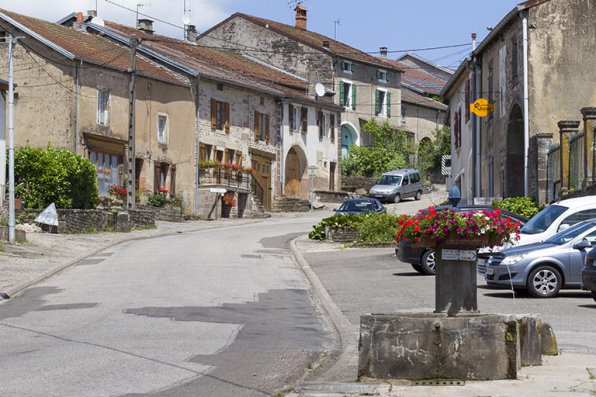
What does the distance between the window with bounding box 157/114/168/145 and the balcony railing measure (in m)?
2.60

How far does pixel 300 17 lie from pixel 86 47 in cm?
3242

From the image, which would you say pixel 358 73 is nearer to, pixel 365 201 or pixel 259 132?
pixel 259 132

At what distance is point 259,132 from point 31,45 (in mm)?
16523

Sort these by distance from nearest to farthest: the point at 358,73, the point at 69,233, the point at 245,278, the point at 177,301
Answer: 1. the point at 177,301
2. the point at 245,278
3. the point at 69,233
4. the point at 358,73

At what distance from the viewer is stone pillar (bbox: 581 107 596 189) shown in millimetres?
28913

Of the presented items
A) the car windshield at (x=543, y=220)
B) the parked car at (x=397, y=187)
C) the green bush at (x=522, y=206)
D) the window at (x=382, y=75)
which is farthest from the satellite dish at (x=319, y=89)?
the car windshield at (x=543, y=220)

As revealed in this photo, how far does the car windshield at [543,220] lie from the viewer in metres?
23.5

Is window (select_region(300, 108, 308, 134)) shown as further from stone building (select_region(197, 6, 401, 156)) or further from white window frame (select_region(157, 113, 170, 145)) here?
white window frame (select_region(157, 113, 170, 145))

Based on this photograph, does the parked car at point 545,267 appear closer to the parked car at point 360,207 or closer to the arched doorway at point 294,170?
the parked car at point 360,207

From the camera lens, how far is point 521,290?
20578 millimetres

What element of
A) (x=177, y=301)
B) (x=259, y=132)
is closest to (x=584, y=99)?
(x=177, y=301)

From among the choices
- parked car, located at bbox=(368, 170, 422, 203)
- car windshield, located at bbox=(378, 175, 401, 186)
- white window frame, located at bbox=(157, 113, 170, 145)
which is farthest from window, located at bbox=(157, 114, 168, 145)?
car windshield, located at bbox=(378, 175, 401, 186)

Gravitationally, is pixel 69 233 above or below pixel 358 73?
below

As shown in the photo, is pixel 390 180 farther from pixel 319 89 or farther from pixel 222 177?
pixel 222 177
